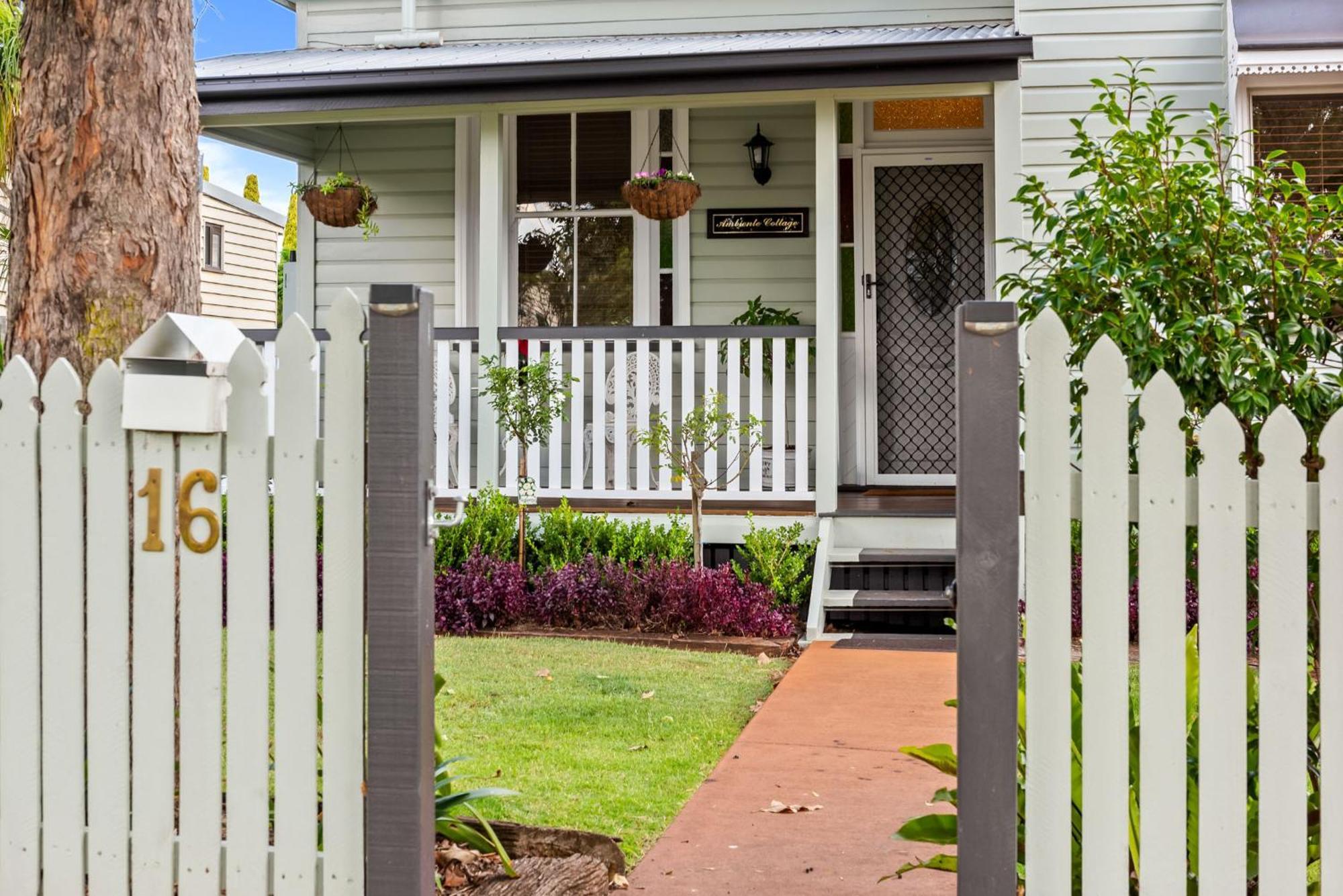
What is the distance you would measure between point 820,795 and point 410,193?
26.2 feet

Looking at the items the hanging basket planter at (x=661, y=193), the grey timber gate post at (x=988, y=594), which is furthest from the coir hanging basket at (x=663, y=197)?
the grey timber gate post at (x=988, y=594)

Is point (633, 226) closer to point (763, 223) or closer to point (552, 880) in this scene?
point (763, 223)

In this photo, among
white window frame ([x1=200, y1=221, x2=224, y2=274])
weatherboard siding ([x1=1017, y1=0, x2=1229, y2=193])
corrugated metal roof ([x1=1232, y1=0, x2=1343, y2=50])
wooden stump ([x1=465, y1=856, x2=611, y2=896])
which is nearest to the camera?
wooden stump ([x1=465, y1=856, x2=611, y2=896])

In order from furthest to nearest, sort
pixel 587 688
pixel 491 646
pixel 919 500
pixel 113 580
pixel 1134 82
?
pixel 919 500 < pixel 491 646 < pixel 587 688 < pixel 1134 82 < pixel 113 580

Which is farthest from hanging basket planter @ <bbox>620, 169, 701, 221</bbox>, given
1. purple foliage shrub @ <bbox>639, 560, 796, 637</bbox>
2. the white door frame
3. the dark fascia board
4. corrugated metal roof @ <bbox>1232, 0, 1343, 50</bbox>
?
corrugated metal roof @ <bbox>1232, 0, 1343, 50</bbox>

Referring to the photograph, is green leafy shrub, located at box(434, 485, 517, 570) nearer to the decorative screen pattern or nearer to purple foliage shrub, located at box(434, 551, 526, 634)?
purple foliage shrub, located at box(434, 551, 526, 634)

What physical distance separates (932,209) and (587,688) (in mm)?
5915

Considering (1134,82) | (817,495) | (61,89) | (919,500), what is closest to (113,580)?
(61,89)

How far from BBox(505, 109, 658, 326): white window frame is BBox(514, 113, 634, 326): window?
0.04 ft

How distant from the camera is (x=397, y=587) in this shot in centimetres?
290

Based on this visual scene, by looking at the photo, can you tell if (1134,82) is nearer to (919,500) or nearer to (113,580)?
(113,580)

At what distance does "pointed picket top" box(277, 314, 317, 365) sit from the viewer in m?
2.92

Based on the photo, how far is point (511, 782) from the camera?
478 cm

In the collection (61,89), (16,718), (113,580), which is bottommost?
(16,718)
